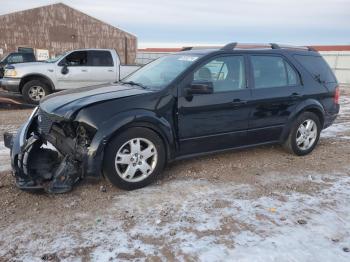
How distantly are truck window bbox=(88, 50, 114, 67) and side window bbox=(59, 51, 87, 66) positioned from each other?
0.51ft

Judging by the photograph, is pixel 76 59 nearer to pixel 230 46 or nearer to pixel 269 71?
pixel 230 46

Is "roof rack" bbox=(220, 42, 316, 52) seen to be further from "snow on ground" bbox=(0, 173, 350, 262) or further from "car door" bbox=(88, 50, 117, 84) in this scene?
"car door" bbox=(88, 50, 117, 84)

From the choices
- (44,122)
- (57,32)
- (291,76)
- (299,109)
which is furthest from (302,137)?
(57,32)

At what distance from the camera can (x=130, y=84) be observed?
4.92m

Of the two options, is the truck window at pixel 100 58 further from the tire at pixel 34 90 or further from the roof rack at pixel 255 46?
the roof rack at pixel 255 46

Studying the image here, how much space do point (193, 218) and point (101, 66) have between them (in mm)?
8399

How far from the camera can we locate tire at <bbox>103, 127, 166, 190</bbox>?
3969 millimetres

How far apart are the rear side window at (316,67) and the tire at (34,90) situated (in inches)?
295

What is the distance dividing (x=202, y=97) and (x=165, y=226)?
1.81m

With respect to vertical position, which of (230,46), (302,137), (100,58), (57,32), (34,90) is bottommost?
(302,137)

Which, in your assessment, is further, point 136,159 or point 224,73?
point 224,73

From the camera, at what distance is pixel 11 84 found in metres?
10.1

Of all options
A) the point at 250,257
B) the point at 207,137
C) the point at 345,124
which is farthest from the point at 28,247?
the point at 345,124

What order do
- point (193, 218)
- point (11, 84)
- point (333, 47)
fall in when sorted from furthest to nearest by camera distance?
point (333, 47) → point (11, 84) → point (193, 218)
